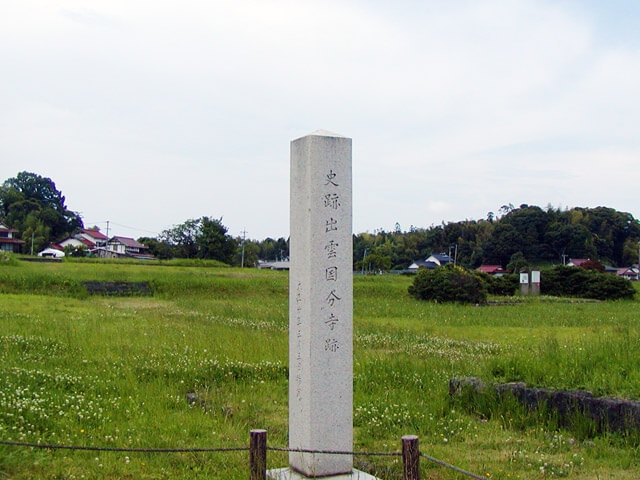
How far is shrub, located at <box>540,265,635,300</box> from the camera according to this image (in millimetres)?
35281

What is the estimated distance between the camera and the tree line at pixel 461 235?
73250 mm

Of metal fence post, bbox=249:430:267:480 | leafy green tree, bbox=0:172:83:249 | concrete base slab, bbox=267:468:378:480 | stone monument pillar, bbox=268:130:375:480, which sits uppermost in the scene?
leafy green tree, bbox=0:172:83:249

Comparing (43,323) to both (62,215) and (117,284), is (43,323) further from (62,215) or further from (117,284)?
(62,215)

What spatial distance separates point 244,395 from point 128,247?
277ft

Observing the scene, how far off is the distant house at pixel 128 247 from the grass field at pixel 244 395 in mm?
72712

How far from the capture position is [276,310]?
23484 mm

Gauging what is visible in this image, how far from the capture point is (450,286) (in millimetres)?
29938

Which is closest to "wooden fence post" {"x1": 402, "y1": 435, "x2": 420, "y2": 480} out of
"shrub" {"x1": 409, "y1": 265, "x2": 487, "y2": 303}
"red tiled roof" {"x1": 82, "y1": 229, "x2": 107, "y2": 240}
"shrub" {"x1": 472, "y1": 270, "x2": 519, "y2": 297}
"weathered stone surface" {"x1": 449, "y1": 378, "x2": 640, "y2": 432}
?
"weathered stone surface" {"x1": 449, "y1": 378, "x2": 640, "y2": 432}

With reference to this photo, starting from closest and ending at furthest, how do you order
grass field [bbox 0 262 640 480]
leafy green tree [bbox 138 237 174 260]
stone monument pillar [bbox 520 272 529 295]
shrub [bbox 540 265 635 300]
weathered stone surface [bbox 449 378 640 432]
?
grass field [bbox 0 262 640 480] < weathered stone surface [bbox 449 378 640 432] < shrub [bbox 540 265 635 300] < stone monument pillar [bbox 520 272 529 295] < leafy green tree [bbox 138 237 174 260]

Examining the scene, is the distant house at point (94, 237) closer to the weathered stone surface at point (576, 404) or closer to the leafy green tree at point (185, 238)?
the leafy green tree at point (185, 238)

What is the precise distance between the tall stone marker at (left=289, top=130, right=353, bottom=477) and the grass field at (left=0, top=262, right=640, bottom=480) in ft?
2.50

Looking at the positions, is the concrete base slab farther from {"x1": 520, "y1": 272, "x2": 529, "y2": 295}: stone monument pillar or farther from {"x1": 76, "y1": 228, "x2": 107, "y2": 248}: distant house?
{"x1": 76, "y1": 228, "x2": 107, "y2": 248}: distant house

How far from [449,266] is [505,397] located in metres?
23.4

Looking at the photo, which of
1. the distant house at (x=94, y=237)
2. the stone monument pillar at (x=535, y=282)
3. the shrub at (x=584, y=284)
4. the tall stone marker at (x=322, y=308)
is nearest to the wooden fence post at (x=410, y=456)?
the tall stone marker at (x=322, y=308)
